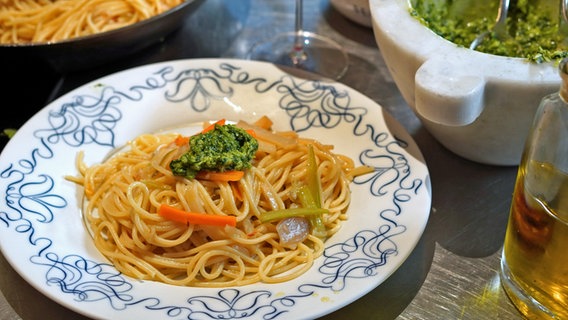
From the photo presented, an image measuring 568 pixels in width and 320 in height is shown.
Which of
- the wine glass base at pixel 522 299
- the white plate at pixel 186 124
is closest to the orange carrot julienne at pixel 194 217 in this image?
the white plate at pixel 186 124

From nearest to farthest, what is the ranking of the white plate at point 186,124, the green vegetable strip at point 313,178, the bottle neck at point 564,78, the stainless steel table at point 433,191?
the bottle neck at point 564,78 → the white plate at point 186,124 → the stainless steel table at point 433,191 → the green vegetable strip at point 313,178

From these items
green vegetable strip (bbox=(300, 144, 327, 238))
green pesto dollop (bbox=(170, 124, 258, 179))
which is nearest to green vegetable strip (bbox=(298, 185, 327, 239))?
green vegetable strip (bbox=(300, 144, 327, 238))

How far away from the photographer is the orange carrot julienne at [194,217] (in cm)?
128

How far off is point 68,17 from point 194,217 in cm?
104

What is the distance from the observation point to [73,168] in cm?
149

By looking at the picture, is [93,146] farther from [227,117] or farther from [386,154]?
[386,154]

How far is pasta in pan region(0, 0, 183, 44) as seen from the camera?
1978 millimetres

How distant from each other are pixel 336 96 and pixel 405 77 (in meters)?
0.27

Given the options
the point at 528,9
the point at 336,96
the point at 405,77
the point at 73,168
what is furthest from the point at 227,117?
the point at 528,9

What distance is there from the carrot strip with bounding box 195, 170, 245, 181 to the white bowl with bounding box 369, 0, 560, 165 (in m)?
0.40

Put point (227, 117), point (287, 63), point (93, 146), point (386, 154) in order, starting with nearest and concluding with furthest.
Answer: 1. point (386, 154)
2. point (93, 146)
3. point (227, 117)
4. point (287, 63)

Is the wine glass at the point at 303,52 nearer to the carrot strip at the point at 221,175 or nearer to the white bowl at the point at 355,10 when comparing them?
the white bowl at the point at 355,10

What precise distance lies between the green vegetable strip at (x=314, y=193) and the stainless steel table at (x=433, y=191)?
16 centimetres

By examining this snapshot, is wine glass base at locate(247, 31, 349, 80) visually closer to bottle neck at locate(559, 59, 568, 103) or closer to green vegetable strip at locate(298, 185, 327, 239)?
green vegetable strip at locate(298, 185, 327, 239)
